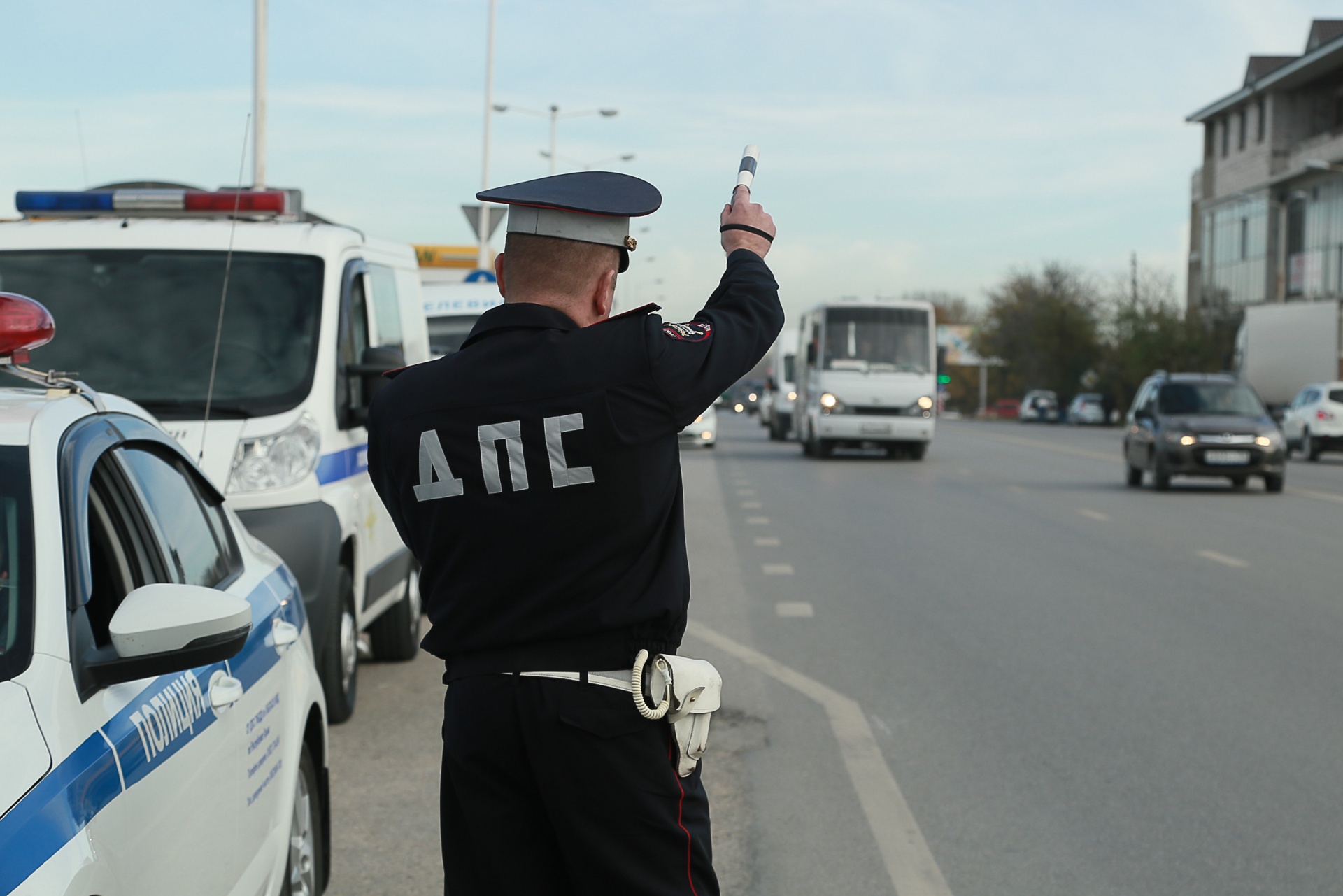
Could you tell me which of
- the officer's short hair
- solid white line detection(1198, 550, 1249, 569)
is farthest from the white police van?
solid white line detection(1198, 550, 1249, 569)

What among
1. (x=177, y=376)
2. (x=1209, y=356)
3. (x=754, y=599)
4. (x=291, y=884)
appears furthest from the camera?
(x=1209, y=356)

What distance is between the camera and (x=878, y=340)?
30547 mm

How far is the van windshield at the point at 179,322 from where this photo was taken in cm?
698

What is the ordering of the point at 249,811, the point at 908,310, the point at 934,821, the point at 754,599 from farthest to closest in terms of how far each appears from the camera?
the point at 908,310 → the point at 754,599 → the point at 934,821 → the point at 249,811

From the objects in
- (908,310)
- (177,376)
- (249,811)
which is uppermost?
(908,310)

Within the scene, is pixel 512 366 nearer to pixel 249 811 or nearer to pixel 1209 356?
pixel 249 811

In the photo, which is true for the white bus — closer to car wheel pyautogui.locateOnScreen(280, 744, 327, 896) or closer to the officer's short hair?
car wheel pyautogui.locateOnScreen(280, 744, 327, 896)

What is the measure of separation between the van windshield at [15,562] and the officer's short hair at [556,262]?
1.08 meters

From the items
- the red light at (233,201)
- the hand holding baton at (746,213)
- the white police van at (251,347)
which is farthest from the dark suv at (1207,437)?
the hand holding baton at (746,213)

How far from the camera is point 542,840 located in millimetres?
2639

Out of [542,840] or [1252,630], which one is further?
[1252,630]

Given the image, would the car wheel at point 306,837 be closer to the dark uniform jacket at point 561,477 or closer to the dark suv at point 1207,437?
the dark uniform jacket at point 561,477

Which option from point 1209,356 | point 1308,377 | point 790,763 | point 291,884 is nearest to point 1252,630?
point 790,763

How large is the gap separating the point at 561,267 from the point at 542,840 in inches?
38.9
